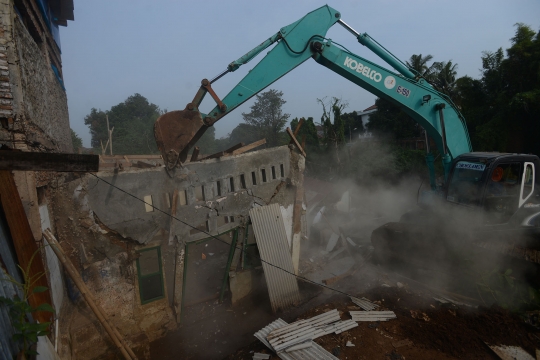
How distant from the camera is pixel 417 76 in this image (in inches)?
262

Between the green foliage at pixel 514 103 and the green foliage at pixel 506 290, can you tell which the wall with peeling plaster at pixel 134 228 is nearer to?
the green foliage at pixel 506 290

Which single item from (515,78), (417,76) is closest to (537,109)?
(515,78)

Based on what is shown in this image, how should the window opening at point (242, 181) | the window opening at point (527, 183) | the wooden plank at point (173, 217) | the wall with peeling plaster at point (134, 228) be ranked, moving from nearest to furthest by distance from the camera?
1. the wall with peeling plaster at point (134, 228)
2. the window opening at point (527, 183)
3. the wooden plank at point (173, 217)
4. the window opening at point (242, 181)

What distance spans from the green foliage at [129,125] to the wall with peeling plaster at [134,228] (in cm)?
1918

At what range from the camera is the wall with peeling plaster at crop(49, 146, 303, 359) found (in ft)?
16.5

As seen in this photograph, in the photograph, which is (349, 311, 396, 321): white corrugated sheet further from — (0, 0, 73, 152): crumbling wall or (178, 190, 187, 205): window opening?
(0, 0, 73, 152): crumbling wall

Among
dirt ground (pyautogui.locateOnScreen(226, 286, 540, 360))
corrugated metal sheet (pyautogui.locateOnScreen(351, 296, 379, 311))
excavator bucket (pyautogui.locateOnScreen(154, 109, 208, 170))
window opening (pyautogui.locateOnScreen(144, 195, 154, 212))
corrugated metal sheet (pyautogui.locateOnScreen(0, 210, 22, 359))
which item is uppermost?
excavator bucket (pyautogui.locateOnScreen(154, 109, 208, 170))

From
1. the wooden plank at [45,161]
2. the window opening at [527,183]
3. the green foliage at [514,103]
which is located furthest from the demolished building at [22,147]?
the green foliage at [514,103]

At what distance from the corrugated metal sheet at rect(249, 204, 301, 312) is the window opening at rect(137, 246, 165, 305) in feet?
6.82

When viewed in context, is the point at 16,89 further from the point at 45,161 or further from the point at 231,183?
the point at 231,183

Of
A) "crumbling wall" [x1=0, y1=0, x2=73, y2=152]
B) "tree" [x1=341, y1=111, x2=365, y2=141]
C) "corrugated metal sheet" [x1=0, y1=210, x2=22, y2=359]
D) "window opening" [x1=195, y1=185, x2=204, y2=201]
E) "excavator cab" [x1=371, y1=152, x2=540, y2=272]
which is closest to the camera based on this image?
"corrugated metal sheet" [x1=0, y1=210, x2=22, y2=359]

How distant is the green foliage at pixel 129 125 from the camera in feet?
92.7

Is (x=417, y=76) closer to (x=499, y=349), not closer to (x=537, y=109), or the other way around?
(x=499, y=349)

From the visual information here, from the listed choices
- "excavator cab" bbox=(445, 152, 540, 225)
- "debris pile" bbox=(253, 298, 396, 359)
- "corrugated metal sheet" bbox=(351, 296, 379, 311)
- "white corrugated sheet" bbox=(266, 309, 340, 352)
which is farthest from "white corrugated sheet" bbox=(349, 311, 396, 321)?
"excavator cab" bbox=(445, 152, 540, 225)
